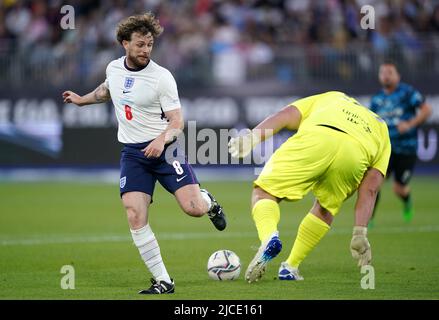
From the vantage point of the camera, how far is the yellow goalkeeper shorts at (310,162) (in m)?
8.58

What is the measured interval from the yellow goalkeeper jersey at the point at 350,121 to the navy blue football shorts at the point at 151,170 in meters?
1.21

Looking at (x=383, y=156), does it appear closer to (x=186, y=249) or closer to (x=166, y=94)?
(x=166, y=94)

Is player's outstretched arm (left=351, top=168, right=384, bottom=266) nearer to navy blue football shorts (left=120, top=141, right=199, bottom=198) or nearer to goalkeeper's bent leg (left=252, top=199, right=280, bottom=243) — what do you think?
goalkeeper's bent leg (left=252, top=199, right=280, bottom=243)

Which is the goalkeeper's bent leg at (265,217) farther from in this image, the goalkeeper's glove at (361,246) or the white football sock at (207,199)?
the goalkeeper's glove at (361,246)

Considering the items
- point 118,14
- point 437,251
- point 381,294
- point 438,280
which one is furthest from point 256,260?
point 118,14

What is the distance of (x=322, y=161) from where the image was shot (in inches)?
338

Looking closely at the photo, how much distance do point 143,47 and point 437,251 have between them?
511 cm

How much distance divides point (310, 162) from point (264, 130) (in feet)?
1.73

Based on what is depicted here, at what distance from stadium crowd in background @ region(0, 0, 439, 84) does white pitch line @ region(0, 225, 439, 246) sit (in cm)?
929

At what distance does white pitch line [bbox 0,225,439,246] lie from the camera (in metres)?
12.8

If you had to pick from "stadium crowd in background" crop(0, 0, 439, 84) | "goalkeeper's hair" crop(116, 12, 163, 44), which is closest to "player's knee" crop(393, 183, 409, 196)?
"goalkeeper's hair" crop(116, 12, 163, 44)

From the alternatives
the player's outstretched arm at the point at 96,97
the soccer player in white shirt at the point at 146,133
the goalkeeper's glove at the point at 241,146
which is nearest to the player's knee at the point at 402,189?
the soccer player in white shirt at the point at 146,133

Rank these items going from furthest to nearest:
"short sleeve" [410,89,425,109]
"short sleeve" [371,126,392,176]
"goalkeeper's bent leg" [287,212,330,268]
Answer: "short sleeve" [410,89,425,109] < "goalkeeper's bent leg" [287,212,330,268] < "short sleeve" [371,126,392,176]

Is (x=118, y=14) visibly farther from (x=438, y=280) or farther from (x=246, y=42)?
(x=438, y=280)
